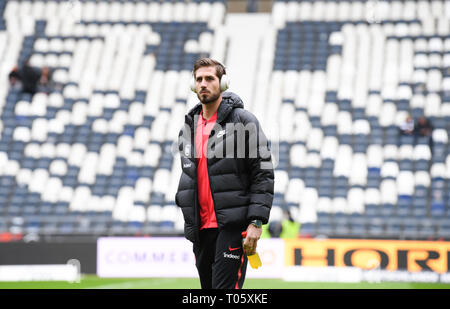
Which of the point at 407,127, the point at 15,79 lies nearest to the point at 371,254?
the point at 407,127

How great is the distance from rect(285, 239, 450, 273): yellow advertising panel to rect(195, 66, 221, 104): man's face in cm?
1155

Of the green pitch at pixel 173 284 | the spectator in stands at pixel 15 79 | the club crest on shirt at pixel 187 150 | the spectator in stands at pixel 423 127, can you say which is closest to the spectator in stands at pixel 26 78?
the spectator in stands at pixel 15 79

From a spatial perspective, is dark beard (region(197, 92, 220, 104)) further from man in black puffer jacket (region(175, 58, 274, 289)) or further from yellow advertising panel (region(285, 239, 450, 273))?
yellow advertising panel (region(285, 239, 450, 273))

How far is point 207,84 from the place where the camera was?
5004mm

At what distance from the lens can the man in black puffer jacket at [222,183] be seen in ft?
16.0

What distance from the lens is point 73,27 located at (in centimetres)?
2620

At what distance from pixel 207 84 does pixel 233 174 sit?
565mm

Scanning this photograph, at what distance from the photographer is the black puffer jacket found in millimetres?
4887

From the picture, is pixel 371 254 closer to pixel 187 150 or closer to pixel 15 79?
pixel 187 150

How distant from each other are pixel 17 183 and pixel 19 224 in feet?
7.30

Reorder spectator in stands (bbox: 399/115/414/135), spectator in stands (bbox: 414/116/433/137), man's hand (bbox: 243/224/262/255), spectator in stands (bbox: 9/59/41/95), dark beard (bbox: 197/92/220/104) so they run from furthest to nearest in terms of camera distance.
A: spectator in stands (bbox: 9/59/41/95), spectator in stands (bbox: 399/115/414/135), spectator in stands (bbox: 414/116/433/137), dark beard (bbox: 197/92/220/104), man's hand (bbox: 243/224/262/255)

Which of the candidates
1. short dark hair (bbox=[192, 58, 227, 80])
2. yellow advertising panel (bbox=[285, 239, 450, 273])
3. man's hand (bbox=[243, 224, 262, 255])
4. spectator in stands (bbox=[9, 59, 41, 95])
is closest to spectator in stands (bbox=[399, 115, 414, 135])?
yellow advertising panel (bbox=[285, 239, 450, 273])

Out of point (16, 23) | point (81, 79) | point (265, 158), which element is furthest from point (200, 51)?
point (265, 158)
